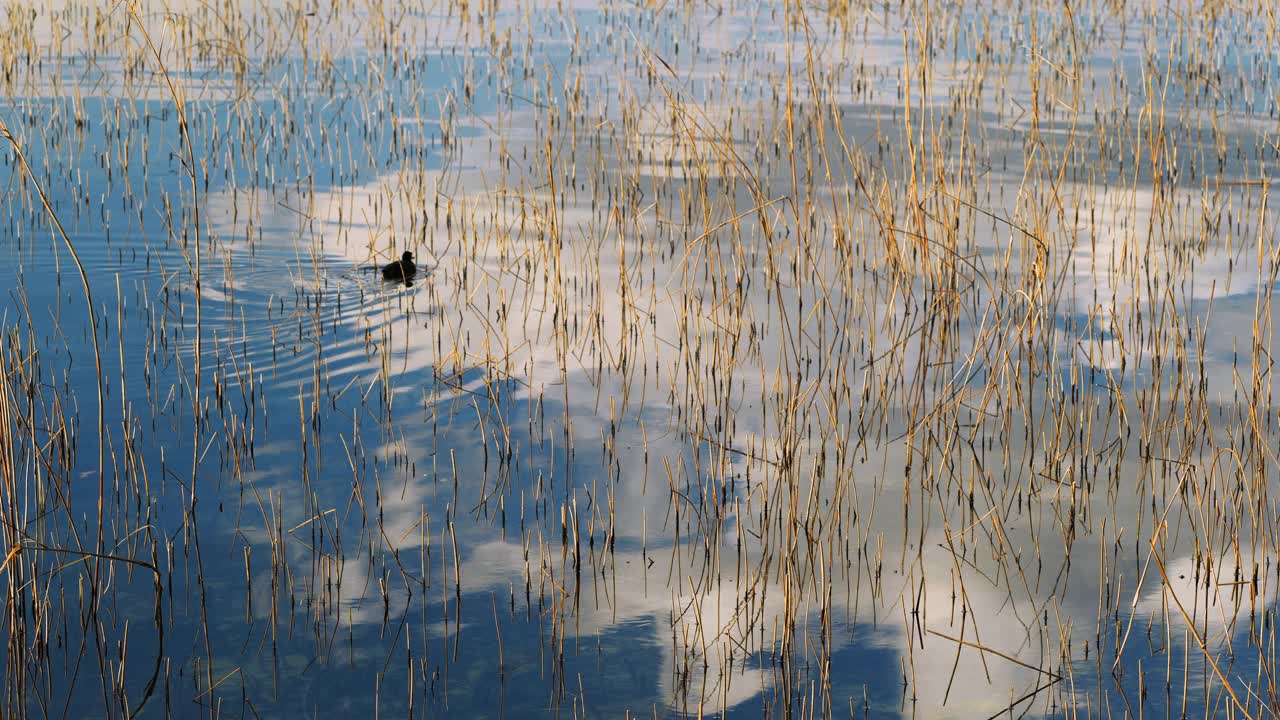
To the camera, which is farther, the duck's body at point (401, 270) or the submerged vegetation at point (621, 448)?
the duck's body at point (401, 270)

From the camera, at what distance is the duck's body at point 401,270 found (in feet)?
19.8

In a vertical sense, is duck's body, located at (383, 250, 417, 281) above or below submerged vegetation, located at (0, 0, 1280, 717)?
above

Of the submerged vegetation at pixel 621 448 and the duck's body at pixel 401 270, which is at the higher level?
the duck's body at pixel 401 270

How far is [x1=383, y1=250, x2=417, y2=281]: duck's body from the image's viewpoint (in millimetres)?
6027

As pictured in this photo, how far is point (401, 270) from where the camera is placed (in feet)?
19.8

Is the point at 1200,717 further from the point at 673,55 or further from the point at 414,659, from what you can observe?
the point at 673,55

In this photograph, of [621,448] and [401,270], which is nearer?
[621,448]

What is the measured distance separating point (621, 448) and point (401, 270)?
1.97 metres

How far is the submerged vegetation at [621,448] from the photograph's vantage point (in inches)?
125

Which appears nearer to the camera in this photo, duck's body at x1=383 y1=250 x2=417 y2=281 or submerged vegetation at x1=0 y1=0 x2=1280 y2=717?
submerged vegetation at x1=0 y1=0 x2=1280 y2=717

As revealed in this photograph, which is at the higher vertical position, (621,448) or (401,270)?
(401,270)

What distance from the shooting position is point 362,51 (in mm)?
12211

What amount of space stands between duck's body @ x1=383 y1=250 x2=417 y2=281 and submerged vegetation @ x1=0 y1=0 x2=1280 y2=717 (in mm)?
23

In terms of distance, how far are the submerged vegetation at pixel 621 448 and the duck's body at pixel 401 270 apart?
0.07 ft
